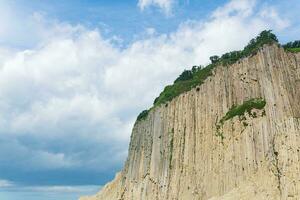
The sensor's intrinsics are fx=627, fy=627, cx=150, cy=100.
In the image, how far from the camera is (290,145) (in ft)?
274

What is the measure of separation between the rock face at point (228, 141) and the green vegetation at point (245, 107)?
1.03 meters

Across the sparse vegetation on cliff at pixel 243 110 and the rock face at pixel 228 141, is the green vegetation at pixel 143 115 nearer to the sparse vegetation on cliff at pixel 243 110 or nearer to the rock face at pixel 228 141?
the rock face at pixel 228 141

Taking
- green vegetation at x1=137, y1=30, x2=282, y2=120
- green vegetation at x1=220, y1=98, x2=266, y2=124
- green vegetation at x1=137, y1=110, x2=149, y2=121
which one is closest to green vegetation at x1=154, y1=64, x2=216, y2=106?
green vegetation at x1=137, y1=30, x2=282, y2=120

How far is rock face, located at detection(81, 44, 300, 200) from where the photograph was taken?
8412 centimetres

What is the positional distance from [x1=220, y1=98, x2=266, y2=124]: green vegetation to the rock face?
1.03 meters

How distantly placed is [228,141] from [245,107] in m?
5.61

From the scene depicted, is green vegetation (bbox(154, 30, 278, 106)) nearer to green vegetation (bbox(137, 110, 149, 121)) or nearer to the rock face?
the rock face

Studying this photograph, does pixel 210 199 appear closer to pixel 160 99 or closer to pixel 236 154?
pixel 236 154

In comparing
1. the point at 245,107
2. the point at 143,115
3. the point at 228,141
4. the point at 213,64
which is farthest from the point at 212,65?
the point at 143,115

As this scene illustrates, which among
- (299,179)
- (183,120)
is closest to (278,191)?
(299,179)

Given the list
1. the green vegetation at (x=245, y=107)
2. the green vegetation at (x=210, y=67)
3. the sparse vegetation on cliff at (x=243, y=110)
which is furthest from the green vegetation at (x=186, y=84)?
the green vegetation at (x=245, y=107)

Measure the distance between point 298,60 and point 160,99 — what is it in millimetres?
26048

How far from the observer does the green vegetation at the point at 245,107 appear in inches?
3602

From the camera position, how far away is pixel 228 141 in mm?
92250
